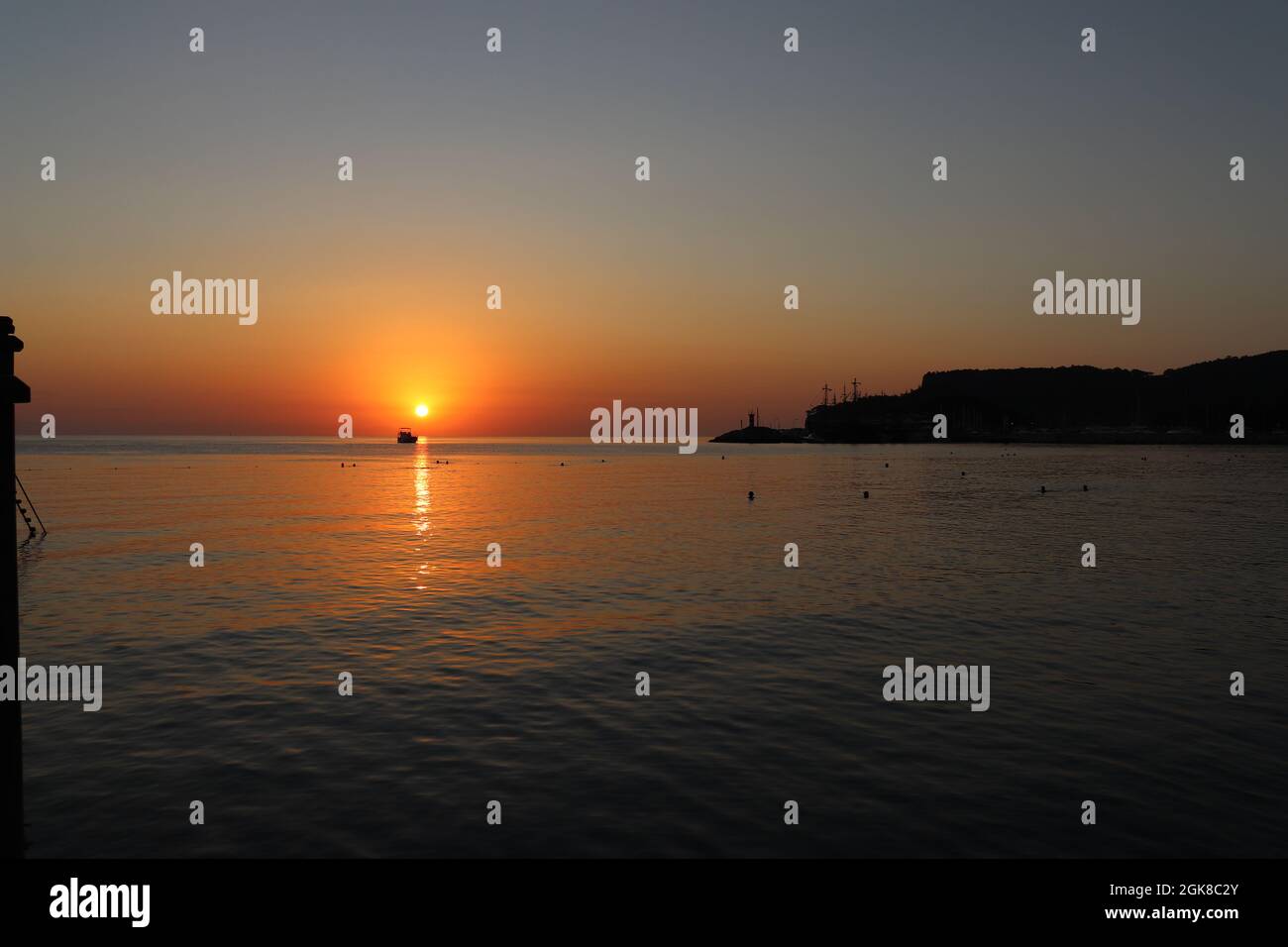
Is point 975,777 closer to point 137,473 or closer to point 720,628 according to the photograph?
point 720,628

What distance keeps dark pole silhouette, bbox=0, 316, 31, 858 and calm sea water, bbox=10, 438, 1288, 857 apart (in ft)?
3.21

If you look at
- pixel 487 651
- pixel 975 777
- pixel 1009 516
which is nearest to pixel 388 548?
pixel 487 651

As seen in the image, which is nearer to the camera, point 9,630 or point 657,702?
point 9,630

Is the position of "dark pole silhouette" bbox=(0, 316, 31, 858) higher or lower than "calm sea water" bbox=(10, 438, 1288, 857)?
higher

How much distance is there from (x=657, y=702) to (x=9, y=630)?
36.8 feet

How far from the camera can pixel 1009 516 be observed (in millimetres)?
61344

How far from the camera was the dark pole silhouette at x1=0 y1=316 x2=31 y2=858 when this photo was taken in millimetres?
9703

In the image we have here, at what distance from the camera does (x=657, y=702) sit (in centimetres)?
1736

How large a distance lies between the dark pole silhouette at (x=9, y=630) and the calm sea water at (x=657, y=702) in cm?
98

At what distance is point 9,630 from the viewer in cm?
999

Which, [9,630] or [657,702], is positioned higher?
[9,630]

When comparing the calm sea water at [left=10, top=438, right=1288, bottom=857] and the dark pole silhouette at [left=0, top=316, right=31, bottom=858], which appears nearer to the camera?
the dark pole silhouette at [left=0, top=316, right=31, bottom=858]

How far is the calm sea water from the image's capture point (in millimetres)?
11562

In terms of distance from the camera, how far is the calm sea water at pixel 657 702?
1156 cm
